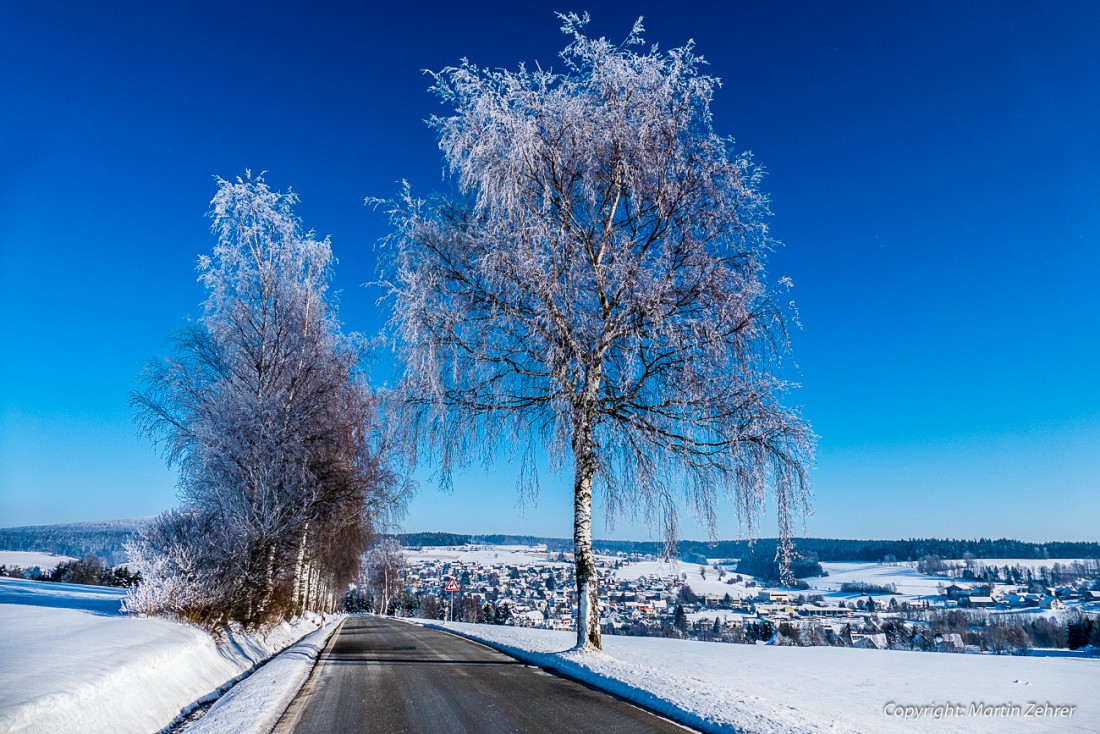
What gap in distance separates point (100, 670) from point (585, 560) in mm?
8232

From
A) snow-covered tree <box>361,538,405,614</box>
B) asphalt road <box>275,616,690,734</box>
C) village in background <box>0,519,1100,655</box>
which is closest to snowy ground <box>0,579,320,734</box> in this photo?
asphalt road <box>275,616,690,734</box>

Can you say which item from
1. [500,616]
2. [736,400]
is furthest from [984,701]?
[500,616]

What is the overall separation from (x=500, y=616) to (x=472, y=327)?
66.0 metres

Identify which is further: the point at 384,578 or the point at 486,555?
the point at 486,555

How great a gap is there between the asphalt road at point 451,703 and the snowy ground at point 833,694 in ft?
1.77

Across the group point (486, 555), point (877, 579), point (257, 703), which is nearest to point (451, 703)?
point (257, 703)

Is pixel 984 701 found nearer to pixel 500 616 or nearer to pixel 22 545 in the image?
pixel 500 616

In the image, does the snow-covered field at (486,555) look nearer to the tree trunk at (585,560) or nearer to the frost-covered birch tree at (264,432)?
the frost-covered birch tree at (264,432)

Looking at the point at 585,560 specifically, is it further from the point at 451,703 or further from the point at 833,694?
the point at 451,703

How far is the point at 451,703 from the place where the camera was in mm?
7336

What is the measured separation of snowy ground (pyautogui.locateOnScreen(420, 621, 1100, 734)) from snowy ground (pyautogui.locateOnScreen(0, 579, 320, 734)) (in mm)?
5621

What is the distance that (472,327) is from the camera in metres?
11.9

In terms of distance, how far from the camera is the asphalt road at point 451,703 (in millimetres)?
6090

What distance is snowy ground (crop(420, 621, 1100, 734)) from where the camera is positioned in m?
6.61
